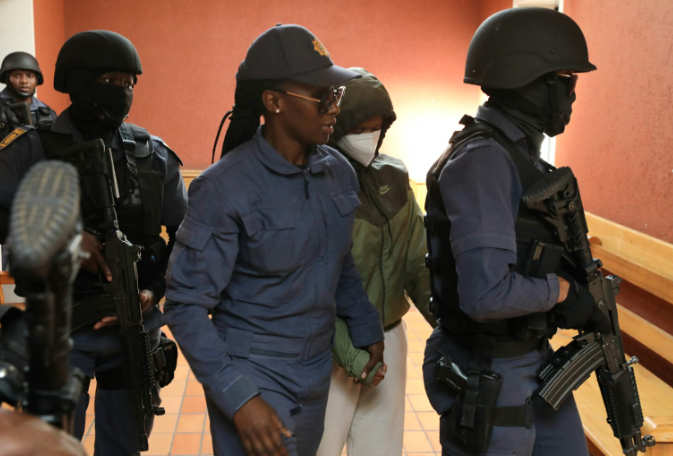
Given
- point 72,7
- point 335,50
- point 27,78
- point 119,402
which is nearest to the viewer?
point 119,402

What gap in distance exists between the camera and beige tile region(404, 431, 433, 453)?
3.24 metres

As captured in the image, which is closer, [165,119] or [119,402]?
→ [119,402]

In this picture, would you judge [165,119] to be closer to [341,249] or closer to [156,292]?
[156,292]

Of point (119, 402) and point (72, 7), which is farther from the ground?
point (72, 7)

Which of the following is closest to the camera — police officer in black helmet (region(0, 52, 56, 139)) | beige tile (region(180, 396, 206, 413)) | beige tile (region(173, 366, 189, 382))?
beige tile (region(180, 396, 206, 413))

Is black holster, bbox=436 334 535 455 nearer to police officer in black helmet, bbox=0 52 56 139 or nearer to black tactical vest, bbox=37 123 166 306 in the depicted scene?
black tactical vest, bbox=37 123 166 306

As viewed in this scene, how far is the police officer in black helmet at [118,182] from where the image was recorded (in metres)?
2.14

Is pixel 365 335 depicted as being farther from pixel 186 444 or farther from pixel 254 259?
pixel 186 444

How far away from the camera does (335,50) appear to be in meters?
7.13

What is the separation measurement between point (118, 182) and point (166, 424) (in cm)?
177

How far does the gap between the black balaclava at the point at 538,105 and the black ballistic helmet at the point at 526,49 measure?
5 cm

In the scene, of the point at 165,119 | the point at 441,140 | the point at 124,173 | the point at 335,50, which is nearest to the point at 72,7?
the point at 165,119

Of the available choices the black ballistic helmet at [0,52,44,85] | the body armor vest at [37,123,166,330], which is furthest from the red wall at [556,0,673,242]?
the black ballistic helmet at [0,52,44,85]

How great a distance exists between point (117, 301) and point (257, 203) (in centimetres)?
82
